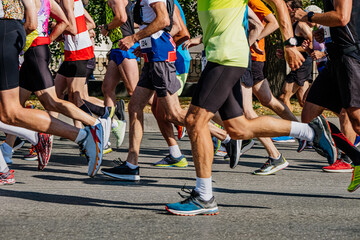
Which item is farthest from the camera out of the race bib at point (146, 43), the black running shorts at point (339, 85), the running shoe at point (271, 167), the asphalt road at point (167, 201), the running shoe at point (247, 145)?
the running shoe at point (247, 145)

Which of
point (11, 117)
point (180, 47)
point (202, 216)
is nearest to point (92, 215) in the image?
point (202, 216)

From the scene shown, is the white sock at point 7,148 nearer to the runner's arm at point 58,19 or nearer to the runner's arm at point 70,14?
the runner's arm at point 58,19

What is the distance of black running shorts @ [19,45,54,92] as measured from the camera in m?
6.42

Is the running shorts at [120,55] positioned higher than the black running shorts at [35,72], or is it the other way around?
the black running shorts at [35,72]

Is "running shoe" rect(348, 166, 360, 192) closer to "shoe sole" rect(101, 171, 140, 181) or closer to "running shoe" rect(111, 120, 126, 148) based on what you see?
"shoe sole" rect(101, 171, 140, 181)

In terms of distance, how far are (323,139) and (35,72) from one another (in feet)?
9.85

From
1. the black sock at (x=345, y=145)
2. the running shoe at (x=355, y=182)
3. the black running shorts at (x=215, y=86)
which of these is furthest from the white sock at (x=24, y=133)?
the running shoe at (x=355, y=182)

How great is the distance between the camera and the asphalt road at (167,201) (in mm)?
4015

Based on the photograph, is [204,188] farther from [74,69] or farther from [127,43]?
[74,69]

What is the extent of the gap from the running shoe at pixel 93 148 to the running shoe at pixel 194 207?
1.11 meters

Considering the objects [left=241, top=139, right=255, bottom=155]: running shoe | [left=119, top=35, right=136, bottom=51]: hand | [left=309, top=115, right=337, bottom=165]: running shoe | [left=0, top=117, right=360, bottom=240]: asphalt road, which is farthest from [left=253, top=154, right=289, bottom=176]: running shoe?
[left=119, top=35, right=136, bottom=51]: hand

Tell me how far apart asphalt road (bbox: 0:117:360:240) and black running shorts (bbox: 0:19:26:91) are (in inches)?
36.3

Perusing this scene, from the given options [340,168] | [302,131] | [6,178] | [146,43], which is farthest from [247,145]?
[6,178]

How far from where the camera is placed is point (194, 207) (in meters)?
4.50
